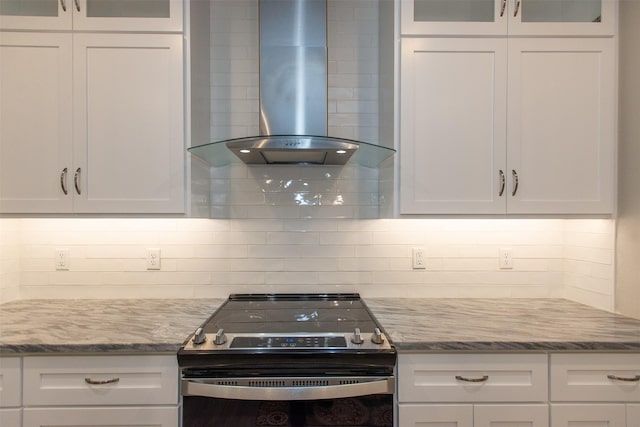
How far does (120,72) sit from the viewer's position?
1.72 m

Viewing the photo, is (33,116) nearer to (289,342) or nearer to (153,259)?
(153,259)

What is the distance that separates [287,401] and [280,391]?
2.0 inches

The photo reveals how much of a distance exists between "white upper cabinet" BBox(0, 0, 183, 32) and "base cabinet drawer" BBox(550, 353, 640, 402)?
2.11 metres

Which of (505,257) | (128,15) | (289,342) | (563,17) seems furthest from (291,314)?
(563,17)

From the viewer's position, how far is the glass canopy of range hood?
153cm

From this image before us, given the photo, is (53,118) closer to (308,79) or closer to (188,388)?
(308,79)

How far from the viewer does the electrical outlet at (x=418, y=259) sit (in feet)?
6.92

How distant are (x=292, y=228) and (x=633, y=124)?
65.4 inches

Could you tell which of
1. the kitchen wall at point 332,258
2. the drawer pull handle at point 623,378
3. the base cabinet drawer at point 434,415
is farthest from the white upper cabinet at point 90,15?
the drawer pull handle at point 623,378

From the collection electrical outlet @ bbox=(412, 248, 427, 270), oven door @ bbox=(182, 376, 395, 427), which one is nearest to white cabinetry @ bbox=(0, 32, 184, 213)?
oven door @ bbox=(182, 376, 395, 427)

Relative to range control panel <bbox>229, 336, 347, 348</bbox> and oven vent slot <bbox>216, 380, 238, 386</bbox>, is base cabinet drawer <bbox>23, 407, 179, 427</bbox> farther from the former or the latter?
range control panel <bbox>229, 336, 347, 348</bbox>

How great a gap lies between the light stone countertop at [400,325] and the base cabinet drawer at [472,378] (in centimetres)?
5

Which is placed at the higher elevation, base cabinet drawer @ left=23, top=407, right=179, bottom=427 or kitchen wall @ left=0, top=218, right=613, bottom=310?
kitchen wall @ left=0, top=218, right=613, bottom=310

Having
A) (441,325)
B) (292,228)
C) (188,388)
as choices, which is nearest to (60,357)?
(188,388)
